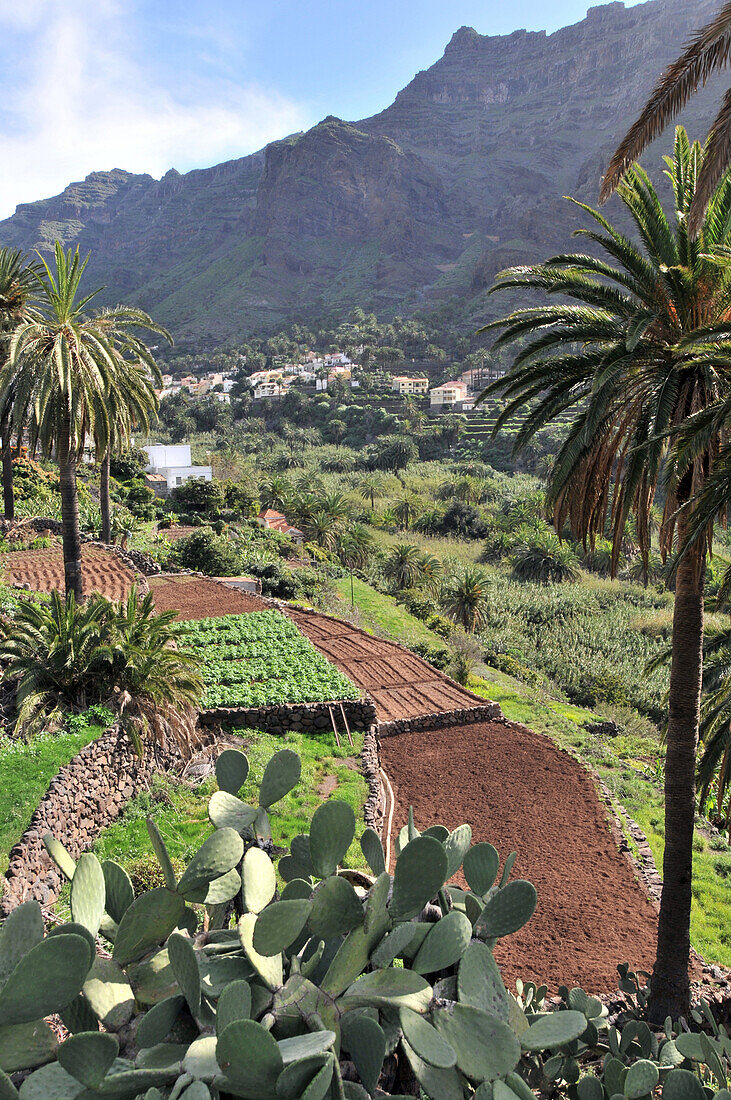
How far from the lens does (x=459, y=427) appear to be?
85250mm

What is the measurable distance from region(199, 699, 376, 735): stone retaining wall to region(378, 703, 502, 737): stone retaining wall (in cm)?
53

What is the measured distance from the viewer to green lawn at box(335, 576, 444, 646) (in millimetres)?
24844

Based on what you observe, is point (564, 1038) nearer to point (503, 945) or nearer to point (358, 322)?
point (503, 945)

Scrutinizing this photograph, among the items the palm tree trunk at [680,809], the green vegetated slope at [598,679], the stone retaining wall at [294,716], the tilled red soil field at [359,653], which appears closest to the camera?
the palm tree trunk at [680,809]

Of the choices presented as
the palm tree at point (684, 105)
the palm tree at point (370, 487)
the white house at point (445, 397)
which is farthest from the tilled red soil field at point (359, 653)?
the white house at point (445, 397)

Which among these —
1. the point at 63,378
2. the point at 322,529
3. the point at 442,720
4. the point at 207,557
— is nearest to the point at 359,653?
the point at 442,720

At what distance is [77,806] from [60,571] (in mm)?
14651

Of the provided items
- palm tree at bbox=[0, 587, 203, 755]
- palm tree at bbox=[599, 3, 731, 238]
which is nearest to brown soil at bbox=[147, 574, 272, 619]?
palm tree at bbox=[0, 587, 203, 755]

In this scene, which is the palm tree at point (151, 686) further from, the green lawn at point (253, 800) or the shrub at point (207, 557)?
the shrub at point (207, 557)

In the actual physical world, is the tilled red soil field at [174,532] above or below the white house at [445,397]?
below

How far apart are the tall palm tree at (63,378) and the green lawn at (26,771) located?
389 centimetres

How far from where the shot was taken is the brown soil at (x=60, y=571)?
2036 centimetres

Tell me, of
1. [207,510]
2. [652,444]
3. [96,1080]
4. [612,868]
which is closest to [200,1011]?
[96,1080]

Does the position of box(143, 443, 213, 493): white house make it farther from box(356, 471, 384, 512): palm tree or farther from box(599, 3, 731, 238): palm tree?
box(599, 3, 731, 238): palm tree
